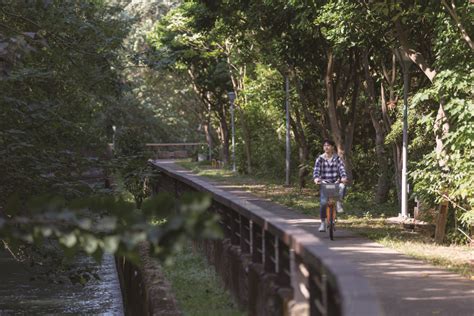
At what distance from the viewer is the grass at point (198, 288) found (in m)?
9.08

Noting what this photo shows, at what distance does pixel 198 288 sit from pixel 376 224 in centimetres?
684

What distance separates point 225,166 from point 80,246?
4225 cm

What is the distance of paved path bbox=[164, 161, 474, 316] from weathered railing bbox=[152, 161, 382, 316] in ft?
4.65

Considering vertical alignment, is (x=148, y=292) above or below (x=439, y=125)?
below

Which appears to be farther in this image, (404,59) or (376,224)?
(404,59)

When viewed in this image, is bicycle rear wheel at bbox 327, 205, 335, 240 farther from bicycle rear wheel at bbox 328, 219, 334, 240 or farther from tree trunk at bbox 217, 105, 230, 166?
tree trunk at bbox 217, 105, 230, 166

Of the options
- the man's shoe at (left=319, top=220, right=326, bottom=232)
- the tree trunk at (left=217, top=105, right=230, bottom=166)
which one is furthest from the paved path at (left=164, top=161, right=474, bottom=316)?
the tree trunk at (left=217, top=105, right=230, bottom=166)

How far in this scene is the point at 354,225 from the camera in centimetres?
1656

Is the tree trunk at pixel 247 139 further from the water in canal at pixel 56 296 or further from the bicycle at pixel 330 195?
the bicycle at pixel 330 195

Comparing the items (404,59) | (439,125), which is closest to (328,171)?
(439,125)

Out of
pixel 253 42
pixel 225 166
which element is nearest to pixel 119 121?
pixel 225 166

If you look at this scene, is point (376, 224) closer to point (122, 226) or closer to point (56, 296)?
point (56, 296)

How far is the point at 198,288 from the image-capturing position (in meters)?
10.7

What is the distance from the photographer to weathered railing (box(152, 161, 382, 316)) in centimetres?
402
